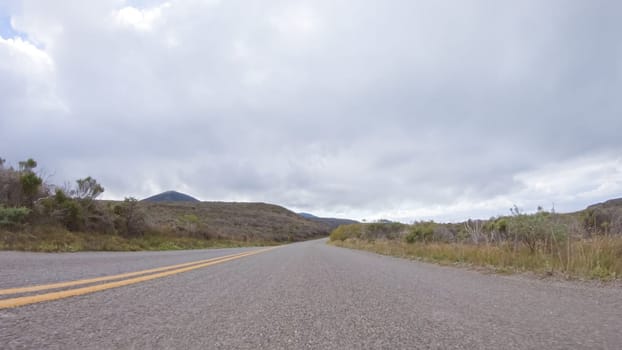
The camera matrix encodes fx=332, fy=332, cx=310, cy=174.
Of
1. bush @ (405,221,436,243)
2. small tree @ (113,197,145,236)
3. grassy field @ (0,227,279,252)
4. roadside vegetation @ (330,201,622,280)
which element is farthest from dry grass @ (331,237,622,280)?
small tree @ (113,197,145,236)

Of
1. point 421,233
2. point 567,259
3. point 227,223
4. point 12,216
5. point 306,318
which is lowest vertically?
point 306,318

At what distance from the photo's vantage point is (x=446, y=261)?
8.04m

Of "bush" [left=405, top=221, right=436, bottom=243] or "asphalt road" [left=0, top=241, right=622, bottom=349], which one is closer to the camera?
"asphalt road" [left=0, top=241, right=622, bottom=349]

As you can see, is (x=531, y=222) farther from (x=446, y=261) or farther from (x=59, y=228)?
(x=59, y=228)

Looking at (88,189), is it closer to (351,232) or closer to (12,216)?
(12,216)

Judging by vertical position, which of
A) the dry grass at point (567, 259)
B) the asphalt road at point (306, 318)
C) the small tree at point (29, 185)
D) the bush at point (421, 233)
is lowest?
the asphalt road at point (306, 318)

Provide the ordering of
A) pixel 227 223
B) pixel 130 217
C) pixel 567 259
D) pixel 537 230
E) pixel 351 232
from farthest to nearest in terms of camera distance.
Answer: pixel 227 223, pixel 351 232, pixel 130 217, pixel 537 230, pixel 567 259

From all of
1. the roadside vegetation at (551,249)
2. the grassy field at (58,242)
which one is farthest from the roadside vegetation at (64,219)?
the roadside vegetation at (551,249)

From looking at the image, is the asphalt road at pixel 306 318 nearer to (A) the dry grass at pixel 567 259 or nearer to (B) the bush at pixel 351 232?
(A) the dry grass at pixel 567 259

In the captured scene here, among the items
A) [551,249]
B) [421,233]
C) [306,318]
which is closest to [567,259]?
[551,249]

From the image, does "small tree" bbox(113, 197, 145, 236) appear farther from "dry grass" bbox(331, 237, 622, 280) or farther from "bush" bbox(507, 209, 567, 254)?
"bush" bbox(507, 209, 567, 254)

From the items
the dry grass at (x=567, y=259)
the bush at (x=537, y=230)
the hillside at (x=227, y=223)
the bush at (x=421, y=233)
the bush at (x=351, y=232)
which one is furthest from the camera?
the bush at (x=351, y=232)

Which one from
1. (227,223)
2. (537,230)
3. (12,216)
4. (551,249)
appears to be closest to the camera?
(551,249)

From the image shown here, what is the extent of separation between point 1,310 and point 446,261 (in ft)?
26.4
